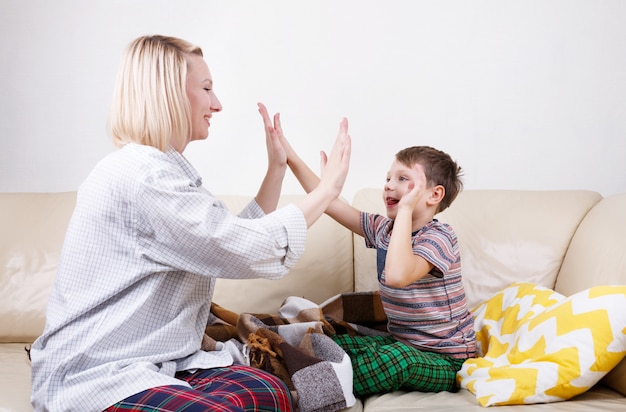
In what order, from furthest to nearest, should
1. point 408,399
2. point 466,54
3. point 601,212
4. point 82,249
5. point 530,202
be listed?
point 466,54 → point 530,202 → point 601,212 → point 408,399 → point 82,249

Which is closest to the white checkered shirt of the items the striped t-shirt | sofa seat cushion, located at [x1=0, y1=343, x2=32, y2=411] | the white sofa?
sofa seat cushion, located at [x1=0, y1=343, x2=32, y2=411]

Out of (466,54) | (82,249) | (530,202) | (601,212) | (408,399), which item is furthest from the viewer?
(466,54)

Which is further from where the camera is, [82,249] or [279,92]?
[279,92]

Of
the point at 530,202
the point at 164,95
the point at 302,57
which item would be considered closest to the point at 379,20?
the point at 302,57

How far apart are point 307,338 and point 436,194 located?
1.74 ft

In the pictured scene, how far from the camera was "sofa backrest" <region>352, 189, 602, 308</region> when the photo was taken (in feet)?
6.79

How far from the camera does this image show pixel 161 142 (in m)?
1.45

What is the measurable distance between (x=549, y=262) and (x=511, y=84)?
73cm

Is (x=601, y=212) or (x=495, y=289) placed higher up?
(x=601, y=212)

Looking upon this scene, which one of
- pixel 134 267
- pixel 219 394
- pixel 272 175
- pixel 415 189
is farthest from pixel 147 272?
pixel 415 189

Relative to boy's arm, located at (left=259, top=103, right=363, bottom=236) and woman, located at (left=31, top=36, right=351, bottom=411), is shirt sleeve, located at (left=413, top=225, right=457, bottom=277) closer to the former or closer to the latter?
boy's arm, located at (left=259, top=103, right=363, bottom=236)

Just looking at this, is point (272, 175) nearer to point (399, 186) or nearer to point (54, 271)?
point (399, 186)

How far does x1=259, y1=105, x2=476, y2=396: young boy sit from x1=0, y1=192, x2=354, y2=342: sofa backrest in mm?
199

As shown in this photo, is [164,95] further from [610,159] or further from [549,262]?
[610,159]
